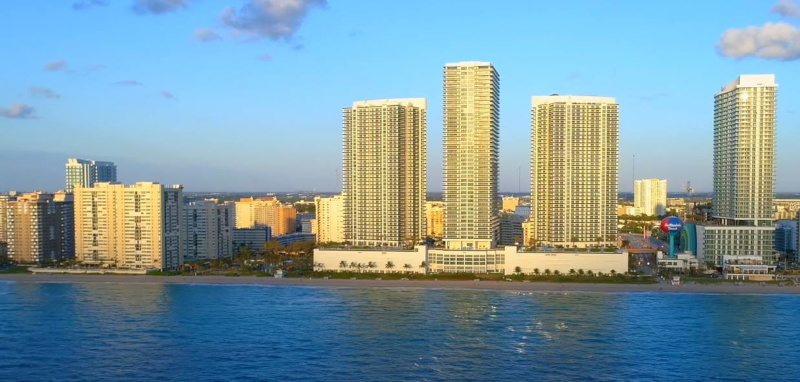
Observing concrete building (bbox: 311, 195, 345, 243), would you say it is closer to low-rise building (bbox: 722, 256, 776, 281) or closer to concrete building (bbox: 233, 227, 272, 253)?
concrete building (bbox: 233, 227, 272, 253)

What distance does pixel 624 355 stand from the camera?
24.0 m

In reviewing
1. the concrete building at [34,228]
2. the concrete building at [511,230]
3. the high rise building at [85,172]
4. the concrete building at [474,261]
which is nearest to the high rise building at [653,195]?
the concrete building at [511,230]

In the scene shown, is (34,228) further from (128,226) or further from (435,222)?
(435,222)

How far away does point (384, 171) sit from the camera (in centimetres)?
4897

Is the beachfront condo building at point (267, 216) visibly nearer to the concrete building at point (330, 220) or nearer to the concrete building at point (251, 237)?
the concrete building at point (251, 237)

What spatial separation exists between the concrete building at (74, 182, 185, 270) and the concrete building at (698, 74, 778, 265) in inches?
1338

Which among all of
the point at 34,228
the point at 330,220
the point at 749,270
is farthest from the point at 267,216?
the point at 749,270

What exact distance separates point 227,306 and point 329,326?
713 centimetres

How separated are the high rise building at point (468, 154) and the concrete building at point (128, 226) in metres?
17.9

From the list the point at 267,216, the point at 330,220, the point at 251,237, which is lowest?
the point at 251,237

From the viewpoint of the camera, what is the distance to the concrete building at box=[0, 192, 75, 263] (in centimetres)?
4978

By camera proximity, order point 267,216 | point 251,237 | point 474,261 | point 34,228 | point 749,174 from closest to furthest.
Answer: point 474,261 → point 749,174 → point 34,228 → point 251,237 → point 267,216

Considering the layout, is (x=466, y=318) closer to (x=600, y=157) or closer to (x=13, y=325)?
(x=13, y=325)

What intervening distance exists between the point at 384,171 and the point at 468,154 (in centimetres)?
667
